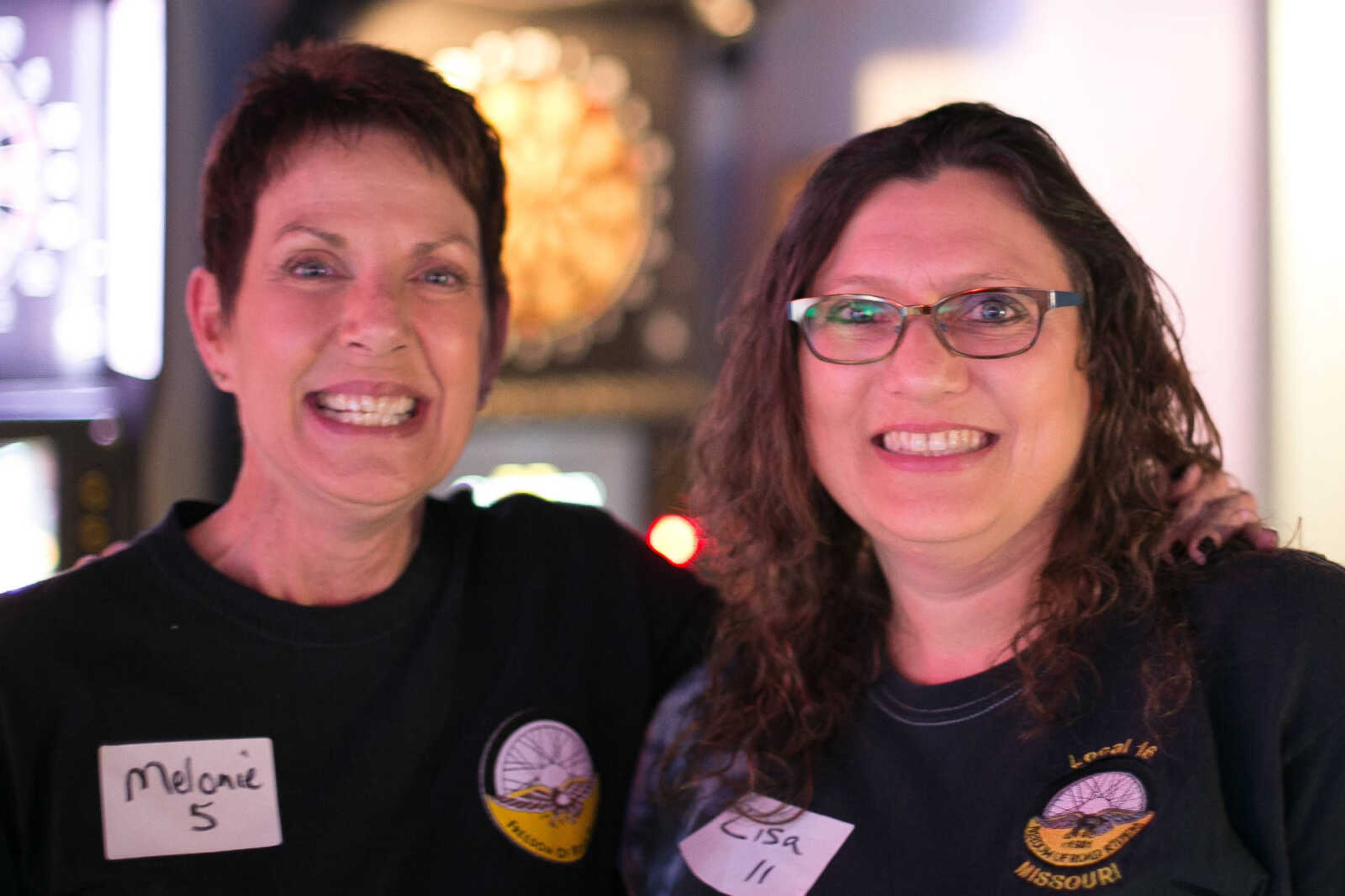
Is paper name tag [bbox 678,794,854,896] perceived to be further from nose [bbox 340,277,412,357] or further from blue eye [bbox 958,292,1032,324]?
nose [bbox 340,277,412,357]

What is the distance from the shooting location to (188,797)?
4.37 ft

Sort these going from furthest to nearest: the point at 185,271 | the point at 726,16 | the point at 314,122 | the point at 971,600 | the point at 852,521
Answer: the point at 726,16 → the point at 185,271 → the point at 852,521 → the point at 314,122 → the point at 971,600

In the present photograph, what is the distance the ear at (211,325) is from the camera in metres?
1.55

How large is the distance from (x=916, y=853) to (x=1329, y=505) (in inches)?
39.0

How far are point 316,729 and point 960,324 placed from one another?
81 centimetres

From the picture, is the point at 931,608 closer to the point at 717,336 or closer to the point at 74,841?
the point at 717,336

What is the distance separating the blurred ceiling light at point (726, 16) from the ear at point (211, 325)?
6.70ft

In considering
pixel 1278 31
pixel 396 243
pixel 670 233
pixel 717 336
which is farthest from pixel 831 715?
pixel 670 233

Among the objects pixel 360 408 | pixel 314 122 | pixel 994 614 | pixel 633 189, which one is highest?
pixel 633 189

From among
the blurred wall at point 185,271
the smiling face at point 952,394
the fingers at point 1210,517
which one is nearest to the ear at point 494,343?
the smiling face at point 952,394

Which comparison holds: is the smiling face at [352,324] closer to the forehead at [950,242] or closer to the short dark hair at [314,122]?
the short dark hair at [314,122]

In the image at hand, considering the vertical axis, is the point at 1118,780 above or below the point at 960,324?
below

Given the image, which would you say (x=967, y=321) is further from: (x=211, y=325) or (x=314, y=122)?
(x=211, y=325)

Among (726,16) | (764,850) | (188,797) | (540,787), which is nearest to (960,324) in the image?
(764,850)
